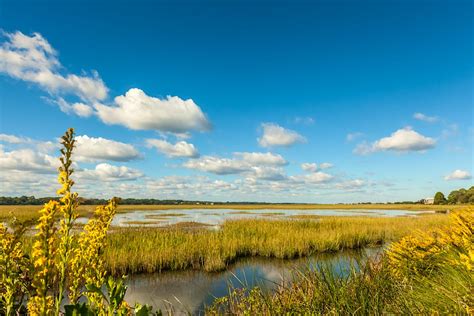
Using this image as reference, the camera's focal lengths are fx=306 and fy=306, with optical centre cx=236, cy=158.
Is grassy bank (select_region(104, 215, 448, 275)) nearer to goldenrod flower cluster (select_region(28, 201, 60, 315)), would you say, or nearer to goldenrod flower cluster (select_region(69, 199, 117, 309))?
goldenrod flower cluster (select_region(69, 199, 117, 309))

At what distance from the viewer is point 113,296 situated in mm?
1899

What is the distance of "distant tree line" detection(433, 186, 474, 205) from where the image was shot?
102 metres

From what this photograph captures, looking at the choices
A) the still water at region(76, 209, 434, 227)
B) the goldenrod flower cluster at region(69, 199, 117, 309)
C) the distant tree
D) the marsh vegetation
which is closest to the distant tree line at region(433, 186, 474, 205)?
the distant tree

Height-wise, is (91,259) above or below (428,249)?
above

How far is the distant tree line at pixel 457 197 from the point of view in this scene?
101938 mm

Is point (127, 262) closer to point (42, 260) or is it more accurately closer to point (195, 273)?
point (195, 273)

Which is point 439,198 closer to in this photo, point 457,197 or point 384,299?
point 457,197

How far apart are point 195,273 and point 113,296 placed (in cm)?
1330

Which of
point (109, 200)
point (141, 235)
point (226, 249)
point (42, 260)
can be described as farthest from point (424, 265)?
point (141, 235)

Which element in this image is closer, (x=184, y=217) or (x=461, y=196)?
(x=184, y=217)

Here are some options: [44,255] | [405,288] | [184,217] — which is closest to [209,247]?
[405,288]

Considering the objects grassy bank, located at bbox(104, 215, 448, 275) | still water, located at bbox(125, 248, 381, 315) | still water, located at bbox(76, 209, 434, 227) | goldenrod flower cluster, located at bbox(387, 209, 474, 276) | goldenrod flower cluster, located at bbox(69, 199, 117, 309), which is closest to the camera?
goldenrod flower cluster, located at bbox(69, 199, 117, 309)

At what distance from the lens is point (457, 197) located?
109500mm

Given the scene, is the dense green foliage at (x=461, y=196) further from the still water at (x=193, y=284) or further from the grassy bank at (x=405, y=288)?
the grassy bank at (x=405, y=288)
